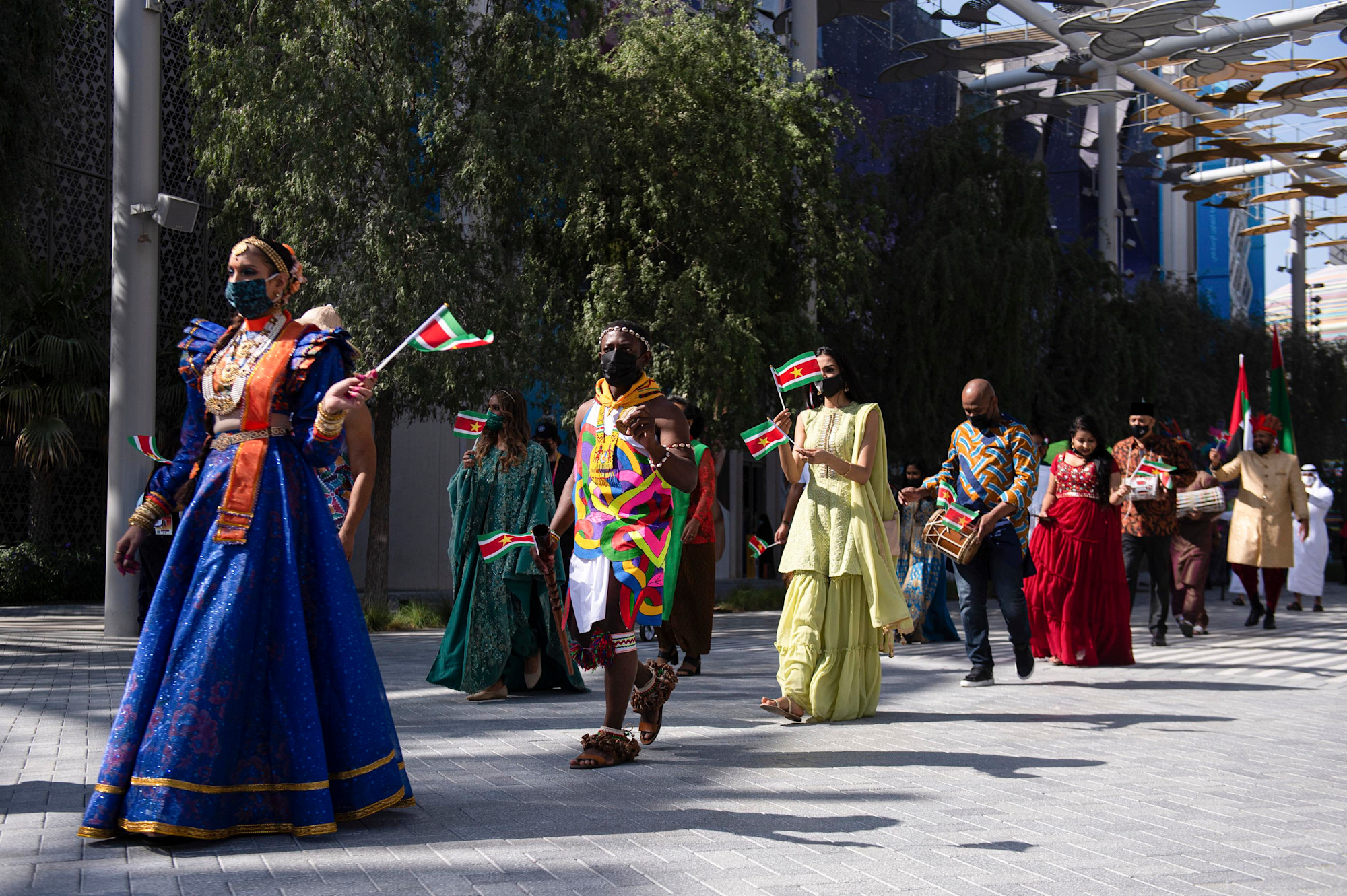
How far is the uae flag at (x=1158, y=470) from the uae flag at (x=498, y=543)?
616 cm

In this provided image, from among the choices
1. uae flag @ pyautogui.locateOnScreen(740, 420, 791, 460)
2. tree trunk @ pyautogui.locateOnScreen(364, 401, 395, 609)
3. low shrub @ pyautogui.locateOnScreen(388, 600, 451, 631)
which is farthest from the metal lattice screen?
uae flag @ pyautogui.locateOnScreen(740, 420, 791, 460)

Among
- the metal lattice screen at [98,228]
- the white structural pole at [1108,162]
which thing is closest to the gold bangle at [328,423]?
the metal lattice screen at [98,228]

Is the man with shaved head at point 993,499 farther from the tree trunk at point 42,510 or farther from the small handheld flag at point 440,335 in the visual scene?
the tree trunk at point 42,510

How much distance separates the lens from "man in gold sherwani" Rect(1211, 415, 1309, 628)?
48.7ft

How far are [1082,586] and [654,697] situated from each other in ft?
17.7

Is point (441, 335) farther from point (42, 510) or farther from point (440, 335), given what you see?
point (42, 510)

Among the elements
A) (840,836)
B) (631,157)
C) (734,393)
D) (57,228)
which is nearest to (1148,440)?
(734,393)

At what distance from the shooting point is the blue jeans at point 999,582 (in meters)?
8.55

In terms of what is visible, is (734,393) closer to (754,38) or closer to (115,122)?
(754,38)

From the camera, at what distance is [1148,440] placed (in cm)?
1204

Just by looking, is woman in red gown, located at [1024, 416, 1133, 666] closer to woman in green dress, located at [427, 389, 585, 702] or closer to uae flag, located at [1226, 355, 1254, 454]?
woman in green dress, located at [427, 389, 585, 702]

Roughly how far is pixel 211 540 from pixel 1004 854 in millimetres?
2646

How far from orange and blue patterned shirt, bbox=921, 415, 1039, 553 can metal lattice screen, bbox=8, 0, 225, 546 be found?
43.6 ft

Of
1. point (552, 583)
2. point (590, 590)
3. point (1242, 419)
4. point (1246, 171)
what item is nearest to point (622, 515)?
point (590, 590)
